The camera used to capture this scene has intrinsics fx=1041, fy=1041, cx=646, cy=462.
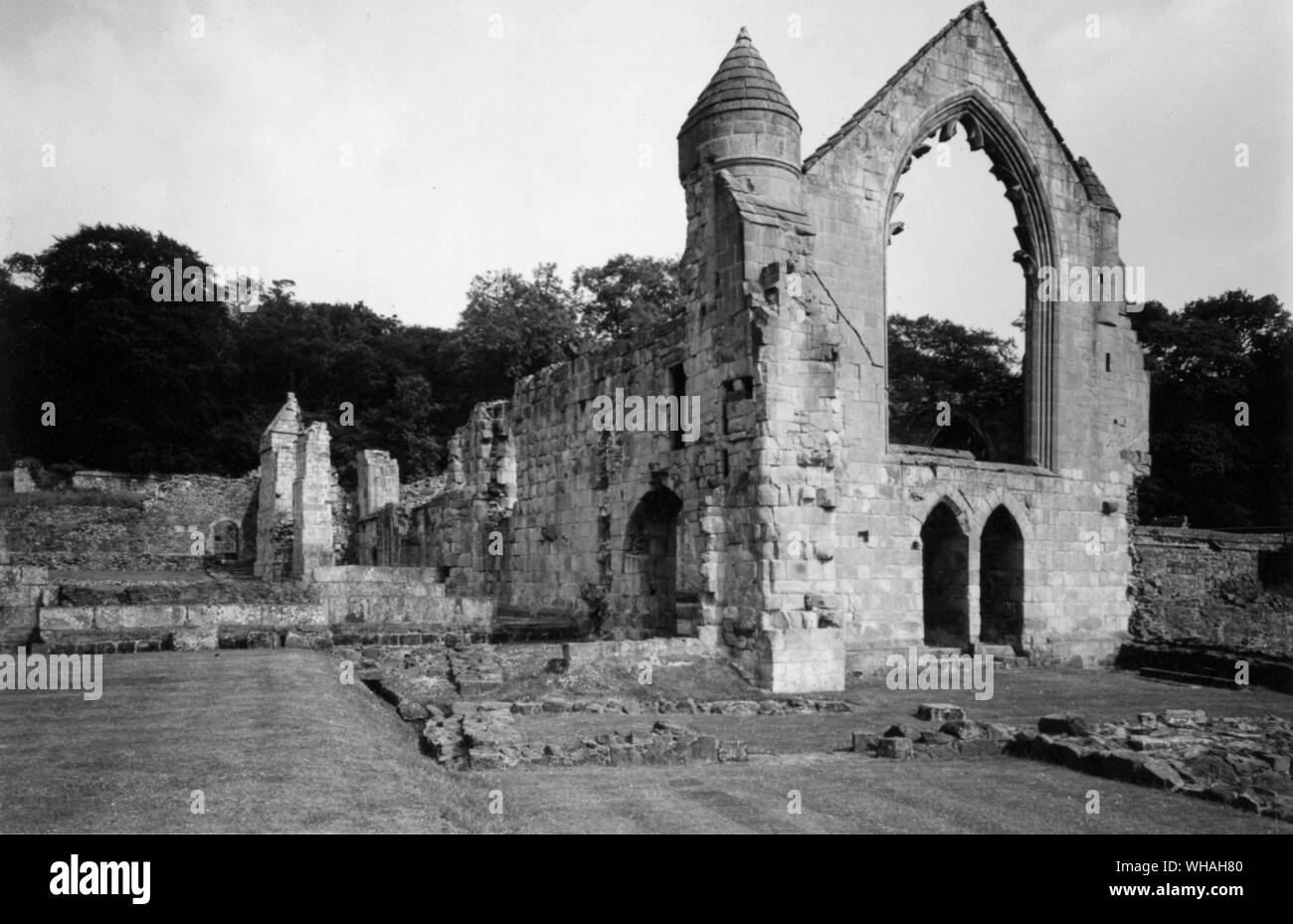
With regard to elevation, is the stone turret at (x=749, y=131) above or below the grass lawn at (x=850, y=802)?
above

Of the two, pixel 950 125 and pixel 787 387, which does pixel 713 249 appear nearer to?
pixel 787 387

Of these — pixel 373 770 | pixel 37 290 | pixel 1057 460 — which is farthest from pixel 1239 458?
pixel 37 290

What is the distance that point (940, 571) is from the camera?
815 inches

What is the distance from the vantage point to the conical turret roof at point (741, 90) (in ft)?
53.4

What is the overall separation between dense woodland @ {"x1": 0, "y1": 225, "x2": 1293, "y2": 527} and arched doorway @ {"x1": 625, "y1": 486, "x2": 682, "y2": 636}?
2235 cm

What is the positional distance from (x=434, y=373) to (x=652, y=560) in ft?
138

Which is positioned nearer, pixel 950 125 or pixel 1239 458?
pixel 950 125

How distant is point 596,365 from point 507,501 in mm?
5153

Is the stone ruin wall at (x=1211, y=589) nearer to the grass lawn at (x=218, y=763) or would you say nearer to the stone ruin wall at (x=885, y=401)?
the stone ruin wall at (x=885, y=401)

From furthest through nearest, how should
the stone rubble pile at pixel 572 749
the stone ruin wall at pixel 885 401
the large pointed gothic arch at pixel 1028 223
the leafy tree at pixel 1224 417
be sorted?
1. the leafy tree at pixel 1224 417
2. the large pointed gothic arch at pixel 1028 223
3. the stone ruin wall at pixel 885 401
4. the stone rubble pile at pixel 572 749

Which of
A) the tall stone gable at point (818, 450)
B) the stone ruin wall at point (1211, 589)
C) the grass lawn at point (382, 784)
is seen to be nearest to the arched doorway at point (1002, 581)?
the tall stone gable at point (818, 450)

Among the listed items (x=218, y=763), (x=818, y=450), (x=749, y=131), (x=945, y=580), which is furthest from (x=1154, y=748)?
(x=945, y=580)

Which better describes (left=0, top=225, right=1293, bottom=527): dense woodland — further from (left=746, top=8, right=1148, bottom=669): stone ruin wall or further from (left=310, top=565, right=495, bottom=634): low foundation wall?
(left=310, top=565, right=495, bottom=634): low foundation wall

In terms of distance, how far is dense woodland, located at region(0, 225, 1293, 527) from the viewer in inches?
1553
